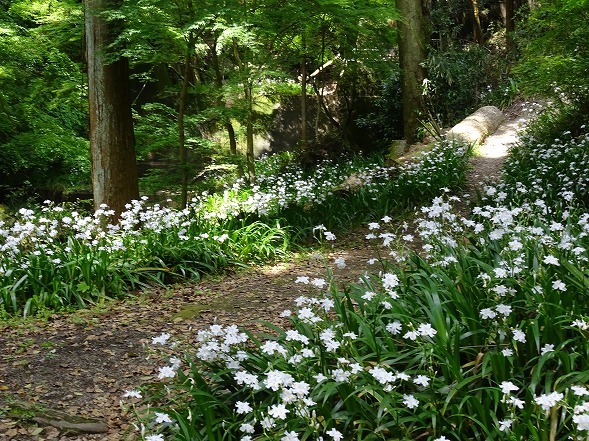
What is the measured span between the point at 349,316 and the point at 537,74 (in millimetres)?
5743

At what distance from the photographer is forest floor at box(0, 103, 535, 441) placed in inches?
133

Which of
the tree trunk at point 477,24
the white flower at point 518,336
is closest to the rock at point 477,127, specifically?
the tree trunk at point 477,24

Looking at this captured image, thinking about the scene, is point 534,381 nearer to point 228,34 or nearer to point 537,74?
point 228,34

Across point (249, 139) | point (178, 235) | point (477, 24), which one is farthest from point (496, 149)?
point (477, 24)

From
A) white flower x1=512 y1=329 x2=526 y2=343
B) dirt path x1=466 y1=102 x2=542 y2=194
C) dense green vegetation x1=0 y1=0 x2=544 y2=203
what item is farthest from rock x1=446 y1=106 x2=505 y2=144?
white flower x1=512 y1=329 x2=526 y2=343

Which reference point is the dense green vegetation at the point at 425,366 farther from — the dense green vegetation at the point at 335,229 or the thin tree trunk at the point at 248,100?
the thin tree trunk at the point at 248,100

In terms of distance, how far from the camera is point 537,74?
Answer: 24.1 ft

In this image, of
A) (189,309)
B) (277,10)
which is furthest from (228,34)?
(189,309)

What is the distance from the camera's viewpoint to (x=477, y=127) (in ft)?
39.3

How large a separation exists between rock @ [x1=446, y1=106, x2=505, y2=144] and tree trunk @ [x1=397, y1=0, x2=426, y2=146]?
2.96ft

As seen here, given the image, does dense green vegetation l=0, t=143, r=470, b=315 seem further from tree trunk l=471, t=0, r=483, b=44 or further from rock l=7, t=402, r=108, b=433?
tree trunk l=471, t=0, r=483, b=44

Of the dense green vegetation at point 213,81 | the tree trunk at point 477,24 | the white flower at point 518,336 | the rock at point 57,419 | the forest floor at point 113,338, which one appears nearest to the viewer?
the white flower at point 518,336

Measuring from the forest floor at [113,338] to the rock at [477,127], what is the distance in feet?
17.8

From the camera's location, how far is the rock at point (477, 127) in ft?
37.0
